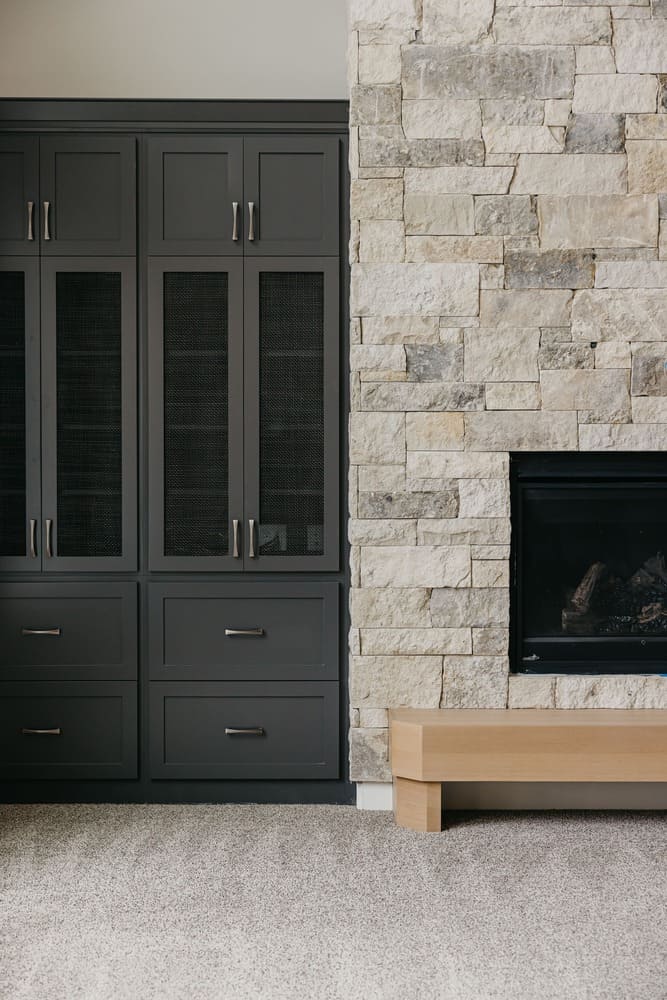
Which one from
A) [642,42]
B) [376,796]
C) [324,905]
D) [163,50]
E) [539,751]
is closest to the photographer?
[324,905]

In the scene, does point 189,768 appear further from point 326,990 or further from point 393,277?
point 393,277

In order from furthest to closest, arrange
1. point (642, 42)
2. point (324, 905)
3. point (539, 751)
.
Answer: point (642, 42), point (539, 751), point (324, 905)

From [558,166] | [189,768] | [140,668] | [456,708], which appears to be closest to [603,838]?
[456,708]

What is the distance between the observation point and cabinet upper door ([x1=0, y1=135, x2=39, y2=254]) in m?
2.80

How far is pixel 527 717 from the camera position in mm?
2623

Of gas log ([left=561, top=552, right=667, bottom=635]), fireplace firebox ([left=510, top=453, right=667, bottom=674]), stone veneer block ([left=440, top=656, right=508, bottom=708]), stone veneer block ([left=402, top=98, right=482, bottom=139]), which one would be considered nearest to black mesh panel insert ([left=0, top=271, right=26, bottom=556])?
stone veneer block ([left=402, top=98, right=482, bottom=139])

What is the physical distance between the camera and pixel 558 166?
2.69m

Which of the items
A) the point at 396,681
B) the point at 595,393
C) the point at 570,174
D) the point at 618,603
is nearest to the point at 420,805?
the point at 396,681

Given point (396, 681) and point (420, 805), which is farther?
point (396, 681)

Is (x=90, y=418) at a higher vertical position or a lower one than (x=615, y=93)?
lower

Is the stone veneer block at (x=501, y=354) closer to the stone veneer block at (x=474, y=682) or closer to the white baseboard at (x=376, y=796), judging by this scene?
the stone veneer block at (x=474, y=682)

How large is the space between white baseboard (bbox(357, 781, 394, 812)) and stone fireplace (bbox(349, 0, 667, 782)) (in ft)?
0.98

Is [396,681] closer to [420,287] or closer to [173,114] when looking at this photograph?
[420,287]

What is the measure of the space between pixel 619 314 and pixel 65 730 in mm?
2247
